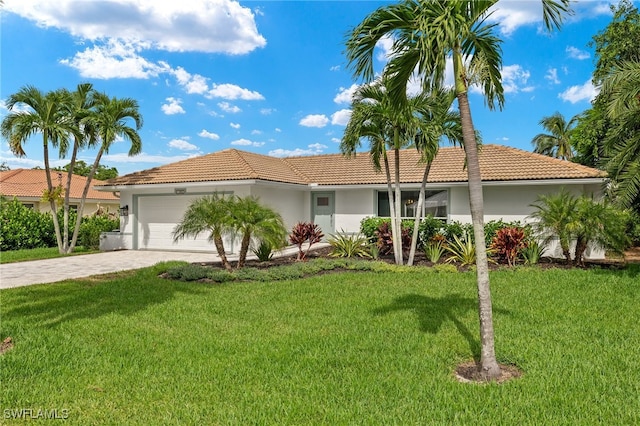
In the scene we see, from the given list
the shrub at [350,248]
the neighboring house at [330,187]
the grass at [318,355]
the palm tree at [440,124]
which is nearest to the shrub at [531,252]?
the neighboring house at [330,187]

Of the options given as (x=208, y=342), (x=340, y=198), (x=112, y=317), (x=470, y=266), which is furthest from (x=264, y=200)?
(x=208, y=342)

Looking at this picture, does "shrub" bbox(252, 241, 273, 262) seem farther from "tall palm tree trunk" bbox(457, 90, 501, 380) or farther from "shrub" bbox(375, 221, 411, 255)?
"tall palm tree trunk" bbox(457, 90, 501, 380)

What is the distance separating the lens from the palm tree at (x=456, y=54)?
481 cm

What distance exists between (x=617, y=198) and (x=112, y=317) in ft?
40.0

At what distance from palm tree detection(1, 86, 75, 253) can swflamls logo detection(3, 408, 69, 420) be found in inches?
633

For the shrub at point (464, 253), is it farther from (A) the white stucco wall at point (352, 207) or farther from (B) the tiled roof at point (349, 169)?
(A) the white stucco wall at point (352, 207)

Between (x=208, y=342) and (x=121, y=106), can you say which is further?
(x=121, y=106)

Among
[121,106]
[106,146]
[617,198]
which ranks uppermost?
[121,106]

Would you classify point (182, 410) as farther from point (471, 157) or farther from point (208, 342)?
point (471, 157)

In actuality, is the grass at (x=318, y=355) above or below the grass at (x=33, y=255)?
below

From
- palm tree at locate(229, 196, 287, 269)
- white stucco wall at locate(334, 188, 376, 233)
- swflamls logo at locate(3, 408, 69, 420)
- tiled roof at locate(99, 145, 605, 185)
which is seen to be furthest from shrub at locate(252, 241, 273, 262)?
swflamls logo at locate(3, 408, 69, 420)

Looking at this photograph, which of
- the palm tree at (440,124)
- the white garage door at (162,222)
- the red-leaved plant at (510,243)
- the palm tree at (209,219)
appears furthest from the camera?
the white garage door at (162,222)

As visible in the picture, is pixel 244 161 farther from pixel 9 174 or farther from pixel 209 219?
pixel 9 174

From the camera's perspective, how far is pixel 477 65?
578cm
